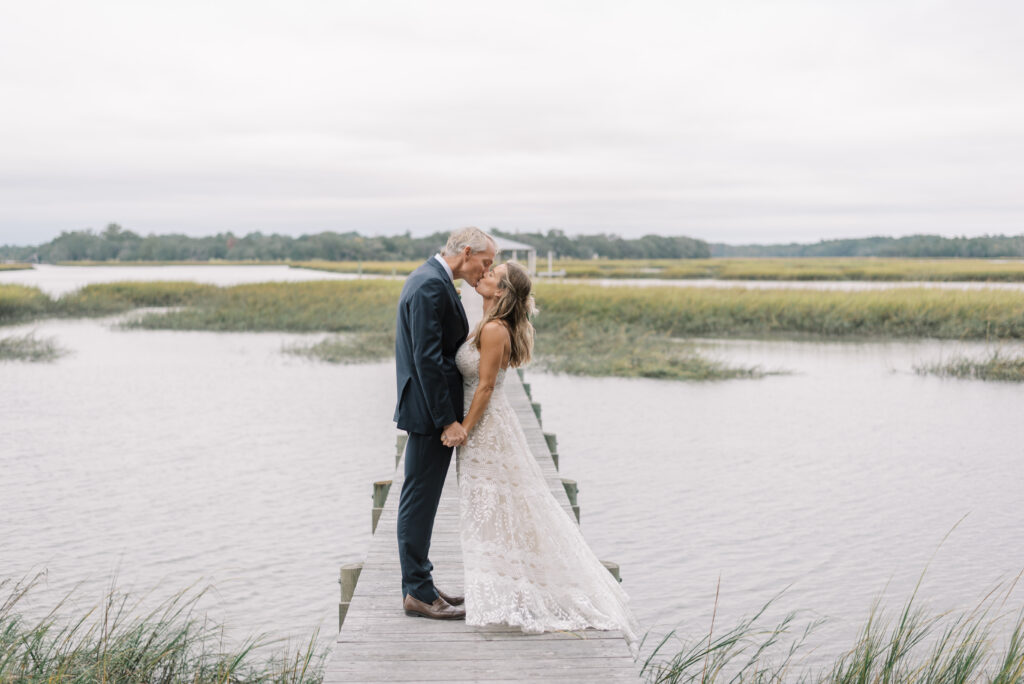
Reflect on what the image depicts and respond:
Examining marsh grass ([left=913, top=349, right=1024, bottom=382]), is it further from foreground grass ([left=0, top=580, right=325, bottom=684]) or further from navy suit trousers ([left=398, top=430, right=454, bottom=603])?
navy suit trousers ([left=398, top=430, right=454, bottom=603])

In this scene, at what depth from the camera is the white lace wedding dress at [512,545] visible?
179 inches

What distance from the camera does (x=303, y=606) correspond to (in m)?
7.65

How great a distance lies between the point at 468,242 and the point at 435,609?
1779 mm

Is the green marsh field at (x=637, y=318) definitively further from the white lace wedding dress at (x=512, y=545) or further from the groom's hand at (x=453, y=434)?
the groom's hand at (x=453, y=434)

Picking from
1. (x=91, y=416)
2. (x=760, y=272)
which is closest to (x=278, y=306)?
(x=91, y=416)

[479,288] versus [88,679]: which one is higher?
[479,288]

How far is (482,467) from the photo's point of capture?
15.1ft

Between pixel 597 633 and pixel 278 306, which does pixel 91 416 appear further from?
pixel 278 306

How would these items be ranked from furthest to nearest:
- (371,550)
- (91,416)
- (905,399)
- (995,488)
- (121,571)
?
1. (905,399)
2. (91,416)
3. (995,488)
4. (121,571)
5. (371,550)

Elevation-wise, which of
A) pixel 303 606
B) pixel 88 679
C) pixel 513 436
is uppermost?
pixel 513 436

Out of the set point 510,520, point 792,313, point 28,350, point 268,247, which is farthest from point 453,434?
point 268,247

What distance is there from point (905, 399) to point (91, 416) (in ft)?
48.9

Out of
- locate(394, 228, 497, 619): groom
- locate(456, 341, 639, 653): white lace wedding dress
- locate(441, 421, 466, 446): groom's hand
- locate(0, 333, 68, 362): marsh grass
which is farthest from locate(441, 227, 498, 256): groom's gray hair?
locate(0, 333, 68, 362): marsh grass

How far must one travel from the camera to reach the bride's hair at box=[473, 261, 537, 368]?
4.42 meters
